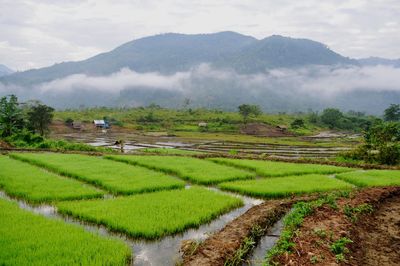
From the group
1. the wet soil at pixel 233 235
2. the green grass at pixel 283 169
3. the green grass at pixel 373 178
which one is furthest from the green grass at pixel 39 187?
the green grass at pixel 373 178

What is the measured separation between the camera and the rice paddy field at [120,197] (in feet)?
23.4

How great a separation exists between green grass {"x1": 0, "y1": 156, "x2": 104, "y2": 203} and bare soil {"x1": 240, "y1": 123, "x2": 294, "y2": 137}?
59.6 meters

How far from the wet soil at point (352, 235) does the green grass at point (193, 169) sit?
5.03 meters

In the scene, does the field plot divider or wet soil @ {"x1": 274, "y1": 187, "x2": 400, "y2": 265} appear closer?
wet soil @ {"x1": 274, "y1": 187, "x2": 400, "y2": 265}

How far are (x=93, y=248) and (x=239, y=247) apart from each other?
105 inches

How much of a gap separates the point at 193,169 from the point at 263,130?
5972 cm

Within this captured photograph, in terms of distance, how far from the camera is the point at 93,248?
698 cm

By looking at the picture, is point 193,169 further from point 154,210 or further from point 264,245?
point 264,245

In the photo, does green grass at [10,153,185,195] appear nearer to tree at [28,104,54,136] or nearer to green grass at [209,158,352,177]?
green grass at [209,158,352,177]

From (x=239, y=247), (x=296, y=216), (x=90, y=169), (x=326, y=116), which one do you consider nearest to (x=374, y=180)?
(x=296, y=216)

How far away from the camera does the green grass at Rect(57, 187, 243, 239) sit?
8.41 meters

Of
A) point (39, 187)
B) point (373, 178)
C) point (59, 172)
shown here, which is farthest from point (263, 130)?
point (39, 187)

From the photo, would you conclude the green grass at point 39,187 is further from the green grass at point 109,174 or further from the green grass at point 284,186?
the green grass at point 284,186

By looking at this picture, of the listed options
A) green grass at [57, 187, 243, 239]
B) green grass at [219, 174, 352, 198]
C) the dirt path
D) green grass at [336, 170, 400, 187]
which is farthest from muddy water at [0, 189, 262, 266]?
green grass at [336, 170, 400, 187]
